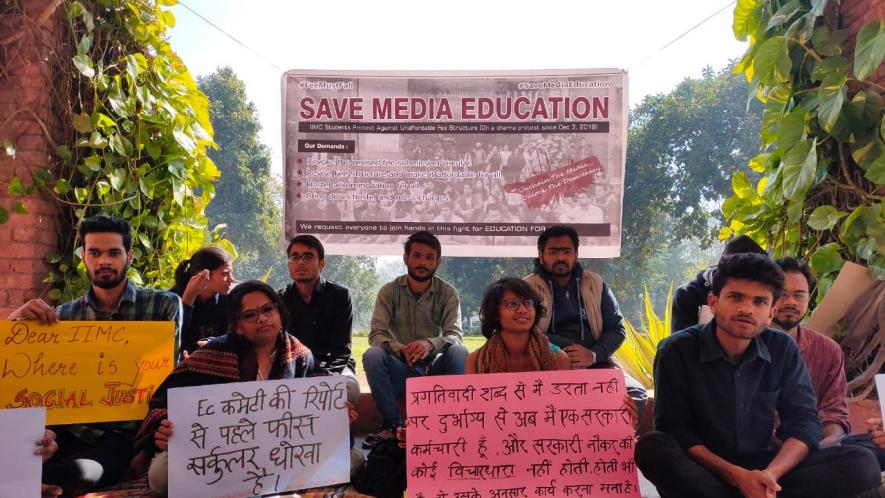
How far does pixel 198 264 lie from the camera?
11.3ft

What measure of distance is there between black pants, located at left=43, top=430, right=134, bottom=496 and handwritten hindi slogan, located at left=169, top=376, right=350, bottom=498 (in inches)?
15.3

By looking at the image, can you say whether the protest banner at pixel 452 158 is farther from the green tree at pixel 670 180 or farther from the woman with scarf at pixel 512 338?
the green tree at pixel 670 180

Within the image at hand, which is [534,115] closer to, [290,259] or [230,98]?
[290,259]

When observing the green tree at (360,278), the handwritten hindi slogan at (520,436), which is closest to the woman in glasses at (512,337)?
the handwritten hindi slogan at (520,436)

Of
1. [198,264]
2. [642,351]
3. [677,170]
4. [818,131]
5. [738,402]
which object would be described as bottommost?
[642,351]

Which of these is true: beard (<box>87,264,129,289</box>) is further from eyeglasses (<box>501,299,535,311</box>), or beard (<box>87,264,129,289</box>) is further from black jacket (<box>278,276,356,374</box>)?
eyeglasses (<box>501,299,535,311</box>)

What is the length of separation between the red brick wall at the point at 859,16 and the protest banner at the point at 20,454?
396 cm

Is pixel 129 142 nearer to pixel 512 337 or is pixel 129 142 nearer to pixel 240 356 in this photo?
pixel 240 356

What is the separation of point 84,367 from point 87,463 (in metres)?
0.37

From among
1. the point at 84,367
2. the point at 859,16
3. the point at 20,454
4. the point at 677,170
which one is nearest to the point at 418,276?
the point at 84,367

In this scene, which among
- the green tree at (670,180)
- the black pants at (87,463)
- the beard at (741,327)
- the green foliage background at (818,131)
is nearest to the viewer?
the beard at (741,327)

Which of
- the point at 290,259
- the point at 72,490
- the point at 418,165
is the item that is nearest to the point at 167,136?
the point at 290,259

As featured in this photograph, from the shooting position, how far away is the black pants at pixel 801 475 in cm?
197

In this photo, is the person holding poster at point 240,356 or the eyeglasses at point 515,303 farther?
the eyeglasses at point 515,303
